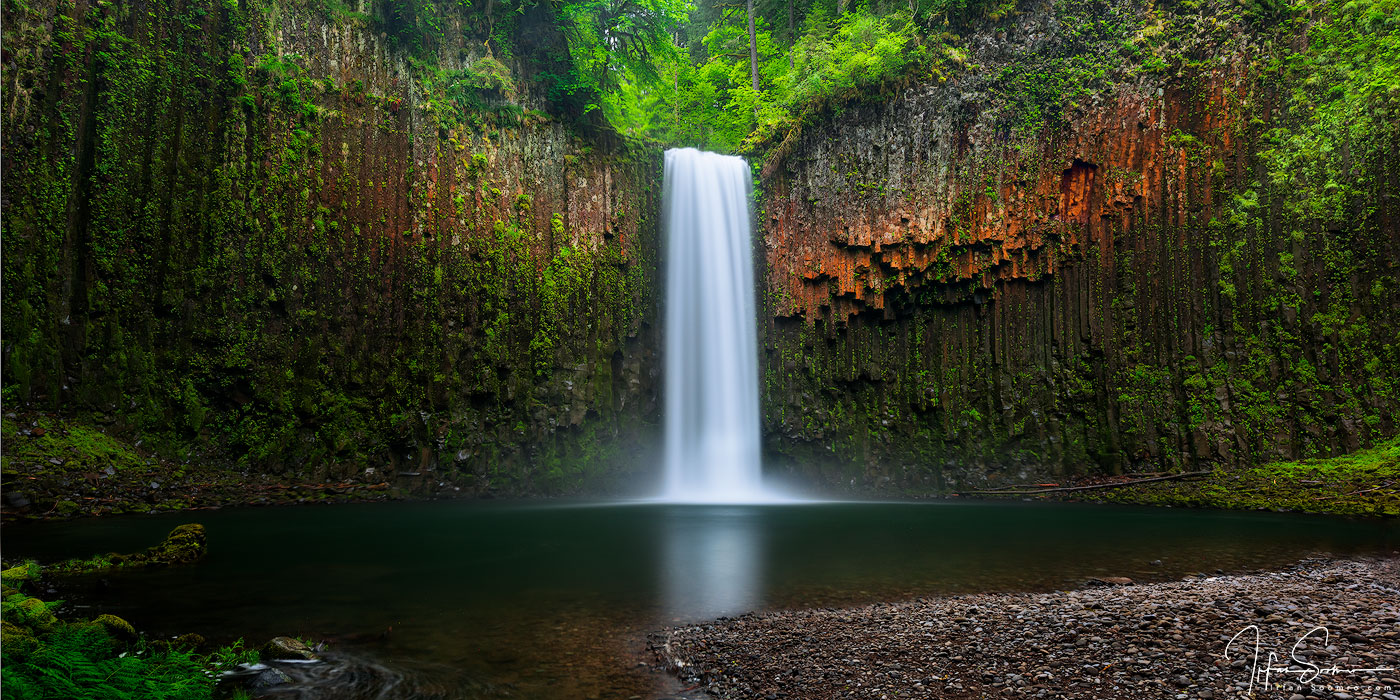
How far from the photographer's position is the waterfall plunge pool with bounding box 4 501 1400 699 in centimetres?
502

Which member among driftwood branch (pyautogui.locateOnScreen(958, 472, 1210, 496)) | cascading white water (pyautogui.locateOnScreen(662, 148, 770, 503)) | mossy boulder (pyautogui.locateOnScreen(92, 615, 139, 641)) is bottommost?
driftwood branch (pyautogui.locateOnScreen(958, 472, 1210, 496))

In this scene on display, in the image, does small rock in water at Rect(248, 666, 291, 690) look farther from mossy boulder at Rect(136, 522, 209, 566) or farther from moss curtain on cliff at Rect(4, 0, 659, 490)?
moss curtain on cliff at Rect(4, 0, 659, 490)

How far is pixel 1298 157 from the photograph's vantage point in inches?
610

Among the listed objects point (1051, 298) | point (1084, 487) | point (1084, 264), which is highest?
point (1084, 264)

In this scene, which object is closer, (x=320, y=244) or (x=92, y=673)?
(x=92, y=673)

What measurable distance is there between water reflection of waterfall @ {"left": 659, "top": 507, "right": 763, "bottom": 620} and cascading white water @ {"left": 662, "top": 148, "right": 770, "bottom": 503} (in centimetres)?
522

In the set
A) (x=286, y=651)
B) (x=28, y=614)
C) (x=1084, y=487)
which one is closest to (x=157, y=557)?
(x=28, y=614)

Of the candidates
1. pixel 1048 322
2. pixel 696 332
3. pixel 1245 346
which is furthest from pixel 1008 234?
pixel 696 332

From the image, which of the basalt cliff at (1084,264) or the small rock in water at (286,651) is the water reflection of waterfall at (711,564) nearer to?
the small rock in water at (286,651)

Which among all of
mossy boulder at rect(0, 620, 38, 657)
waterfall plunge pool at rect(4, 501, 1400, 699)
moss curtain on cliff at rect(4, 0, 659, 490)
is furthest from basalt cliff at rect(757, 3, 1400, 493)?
mossy boulder at rect(0, 620, 38, 657)

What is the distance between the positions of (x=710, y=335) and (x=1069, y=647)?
1626 centimetres

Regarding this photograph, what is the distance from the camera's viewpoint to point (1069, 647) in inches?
172

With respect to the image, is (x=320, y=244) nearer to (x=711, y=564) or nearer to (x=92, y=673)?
(x=711, y=564)

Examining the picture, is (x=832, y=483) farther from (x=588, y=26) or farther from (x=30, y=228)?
(x=30, y=228)
